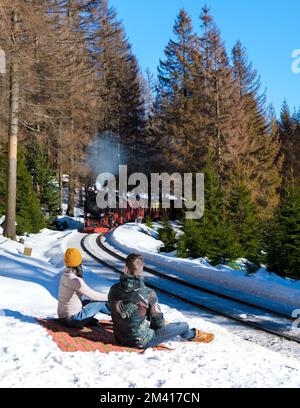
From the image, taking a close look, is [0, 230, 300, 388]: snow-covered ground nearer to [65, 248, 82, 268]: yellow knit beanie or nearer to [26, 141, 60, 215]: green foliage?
[65, 248, 82, 268]: yellow knit beanie

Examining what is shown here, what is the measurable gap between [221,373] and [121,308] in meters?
1.52

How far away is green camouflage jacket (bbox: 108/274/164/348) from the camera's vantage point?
19.9ft

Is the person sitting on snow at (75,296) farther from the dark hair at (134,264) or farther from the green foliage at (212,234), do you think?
the green foliage at (212,234)

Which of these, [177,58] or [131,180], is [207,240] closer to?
[177,58]

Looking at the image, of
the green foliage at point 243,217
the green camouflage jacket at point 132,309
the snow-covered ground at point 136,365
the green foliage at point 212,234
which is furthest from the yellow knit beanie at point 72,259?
the green foliage at point 243,217

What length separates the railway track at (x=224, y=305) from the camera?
28.9ft

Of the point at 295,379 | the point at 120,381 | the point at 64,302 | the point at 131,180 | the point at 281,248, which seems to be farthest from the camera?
the point at 131,180

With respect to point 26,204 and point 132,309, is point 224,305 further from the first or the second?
point 26,204

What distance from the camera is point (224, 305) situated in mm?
11000

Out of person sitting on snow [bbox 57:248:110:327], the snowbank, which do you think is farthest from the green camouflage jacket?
the snowbank

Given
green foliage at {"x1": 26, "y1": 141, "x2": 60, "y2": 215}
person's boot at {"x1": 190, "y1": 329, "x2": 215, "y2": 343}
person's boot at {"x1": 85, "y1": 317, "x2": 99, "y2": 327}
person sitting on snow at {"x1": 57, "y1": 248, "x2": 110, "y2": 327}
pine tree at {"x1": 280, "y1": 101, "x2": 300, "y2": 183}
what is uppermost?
pine tree at {"x1": 280, "y1": 101, "x2": 300, "y2": 183}

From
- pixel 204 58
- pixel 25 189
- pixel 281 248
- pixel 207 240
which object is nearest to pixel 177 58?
pixel 204 58

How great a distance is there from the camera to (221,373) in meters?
5.38

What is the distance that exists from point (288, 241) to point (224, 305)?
5.49 meters
